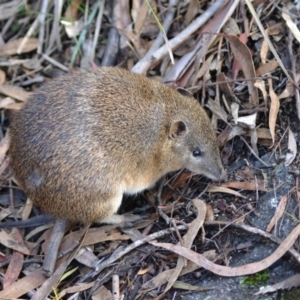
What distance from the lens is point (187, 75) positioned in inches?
243

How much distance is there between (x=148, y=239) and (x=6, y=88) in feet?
9.08

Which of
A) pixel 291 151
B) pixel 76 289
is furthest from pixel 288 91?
pixel 76 289

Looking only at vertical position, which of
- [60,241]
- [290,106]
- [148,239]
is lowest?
[60,241]

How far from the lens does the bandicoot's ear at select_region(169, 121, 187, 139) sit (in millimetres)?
5473

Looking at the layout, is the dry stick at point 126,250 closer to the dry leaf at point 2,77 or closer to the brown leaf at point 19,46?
the dry leaf at point 2,77

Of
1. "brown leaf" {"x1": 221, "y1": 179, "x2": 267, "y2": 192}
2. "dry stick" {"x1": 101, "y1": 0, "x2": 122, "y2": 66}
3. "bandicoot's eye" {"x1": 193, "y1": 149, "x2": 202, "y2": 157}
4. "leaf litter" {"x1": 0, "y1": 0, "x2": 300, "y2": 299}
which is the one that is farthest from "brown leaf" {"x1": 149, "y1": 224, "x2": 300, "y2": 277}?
"dry stick" {"x1": 101, "y1": 0, "x2": 122, "y2": 66}

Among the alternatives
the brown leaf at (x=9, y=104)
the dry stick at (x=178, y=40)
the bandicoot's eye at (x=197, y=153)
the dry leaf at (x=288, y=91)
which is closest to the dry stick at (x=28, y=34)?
the brown leaf at (x=9, y=104)

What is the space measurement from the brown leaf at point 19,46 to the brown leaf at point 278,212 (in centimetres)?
359

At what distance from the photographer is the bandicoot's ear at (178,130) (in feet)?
18.0

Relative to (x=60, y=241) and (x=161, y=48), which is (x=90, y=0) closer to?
(x=161, y=48)

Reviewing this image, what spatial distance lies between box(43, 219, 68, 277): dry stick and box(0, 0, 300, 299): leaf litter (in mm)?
94

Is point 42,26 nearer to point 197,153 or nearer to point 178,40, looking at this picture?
point 178,40

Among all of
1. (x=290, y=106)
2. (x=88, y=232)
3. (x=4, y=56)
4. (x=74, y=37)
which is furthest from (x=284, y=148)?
(x=4, y=56)

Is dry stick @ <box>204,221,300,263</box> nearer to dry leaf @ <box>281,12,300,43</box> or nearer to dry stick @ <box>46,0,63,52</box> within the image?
dry leaf @ <box>281,12,300,43</box>
